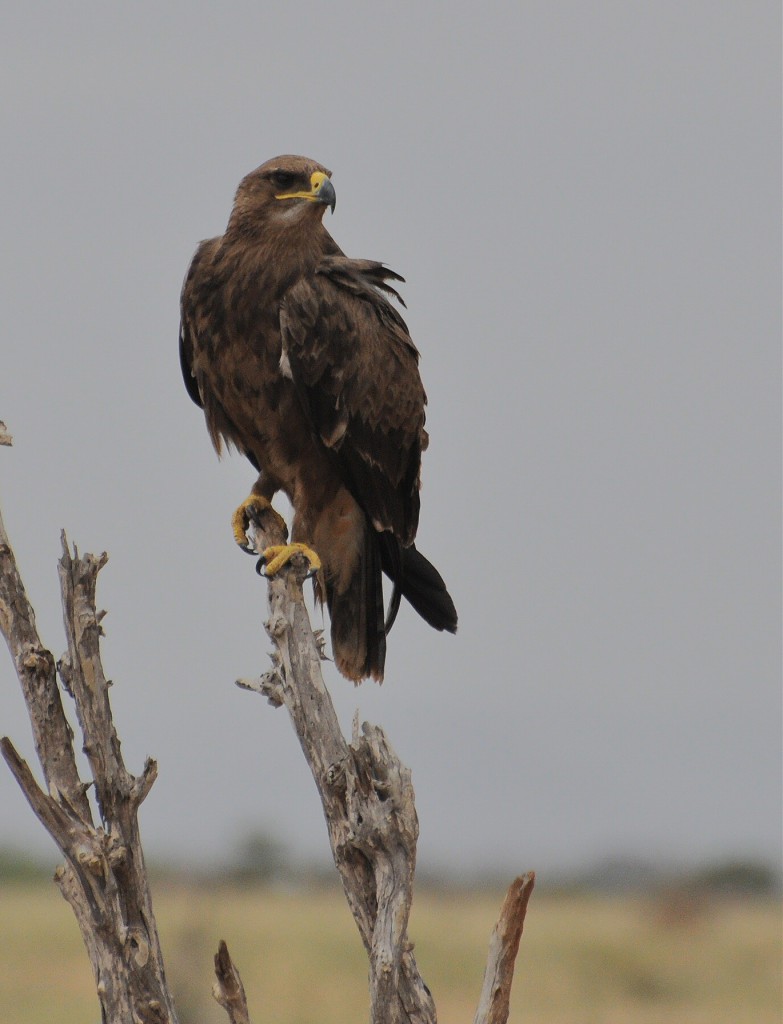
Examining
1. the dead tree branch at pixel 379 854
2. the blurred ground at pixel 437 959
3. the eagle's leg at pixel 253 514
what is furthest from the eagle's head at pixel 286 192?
the blurred ground at pixel 437 959

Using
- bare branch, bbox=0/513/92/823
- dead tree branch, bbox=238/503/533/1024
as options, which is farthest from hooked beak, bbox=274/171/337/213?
bare branch, bbox=0/513/92/823

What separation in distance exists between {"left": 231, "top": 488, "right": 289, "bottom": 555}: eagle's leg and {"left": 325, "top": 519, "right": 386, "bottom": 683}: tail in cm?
36

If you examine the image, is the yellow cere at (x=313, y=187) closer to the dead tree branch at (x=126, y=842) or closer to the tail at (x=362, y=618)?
the tail at (x=362, y=618)

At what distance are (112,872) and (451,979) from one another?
1500cm

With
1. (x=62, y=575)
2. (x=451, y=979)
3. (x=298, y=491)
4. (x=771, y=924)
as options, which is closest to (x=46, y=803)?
(x=62, y=575)

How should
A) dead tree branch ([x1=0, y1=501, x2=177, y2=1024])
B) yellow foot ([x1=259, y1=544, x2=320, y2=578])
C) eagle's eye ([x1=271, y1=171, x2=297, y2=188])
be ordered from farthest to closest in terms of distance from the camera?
1. eagle's eye ([x1=271, y1=171, x2=297, y2=188])
2. yellow foot ([x1=259, y1=544, x2=320, y2=578])
3. dead tree branch ([x1=0, y1=501, x2=177, y2=1024])

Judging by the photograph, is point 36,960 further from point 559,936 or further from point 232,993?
point 232,993

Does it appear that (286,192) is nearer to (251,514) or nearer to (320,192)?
(320,192)

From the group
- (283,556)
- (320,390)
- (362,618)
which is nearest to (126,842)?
(283,556)

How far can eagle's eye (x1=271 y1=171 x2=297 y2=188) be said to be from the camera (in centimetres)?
591

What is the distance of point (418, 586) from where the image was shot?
6.07 meters

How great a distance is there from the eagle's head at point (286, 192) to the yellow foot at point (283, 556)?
1.41 metres

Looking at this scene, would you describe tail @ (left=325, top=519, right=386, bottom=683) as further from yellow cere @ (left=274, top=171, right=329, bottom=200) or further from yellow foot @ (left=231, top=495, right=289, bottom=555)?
yellow cere @ (left=274, top=171, right=329, bottom=200)

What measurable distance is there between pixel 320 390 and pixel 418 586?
0.95 m
